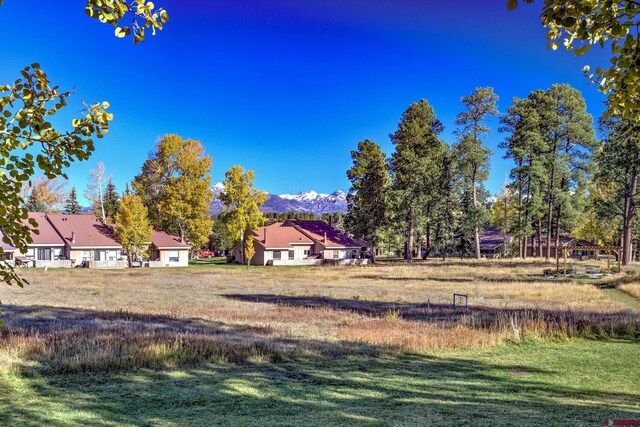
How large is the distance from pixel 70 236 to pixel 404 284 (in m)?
41.7

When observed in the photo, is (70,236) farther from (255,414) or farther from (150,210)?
(255,414)

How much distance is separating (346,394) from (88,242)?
5438 cm

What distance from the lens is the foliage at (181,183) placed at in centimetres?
5806

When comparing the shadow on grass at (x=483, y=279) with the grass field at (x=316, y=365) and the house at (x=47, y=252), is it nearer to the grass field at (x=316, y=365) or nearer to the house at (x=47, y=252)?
the grass field at (x=316, y=365)

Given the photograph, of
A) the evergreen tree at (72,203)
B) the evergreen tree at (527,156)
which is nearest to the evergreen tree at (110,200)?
the evergreen tree at (72,203)

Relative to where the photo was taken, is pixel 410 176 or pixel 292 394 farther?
pixel 410 176

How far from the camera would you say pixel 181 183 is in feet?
191

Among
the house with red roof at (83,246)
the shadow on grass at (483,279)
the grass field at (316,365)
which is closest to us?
the grass field at (316,365)

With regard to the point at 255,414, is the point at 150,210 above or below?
above

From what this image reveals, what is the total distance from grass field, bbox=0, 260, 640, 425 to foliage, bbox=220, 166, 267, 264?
36838 millimetres

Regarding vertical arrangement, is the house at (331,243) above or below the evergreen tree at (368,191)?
below

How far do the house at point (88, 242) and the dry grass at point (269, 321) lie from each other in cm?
2248

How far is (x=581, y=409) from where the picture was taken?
744 centimetres

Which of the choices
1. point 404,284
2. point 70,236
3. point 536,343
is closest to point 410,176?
point 404,284
